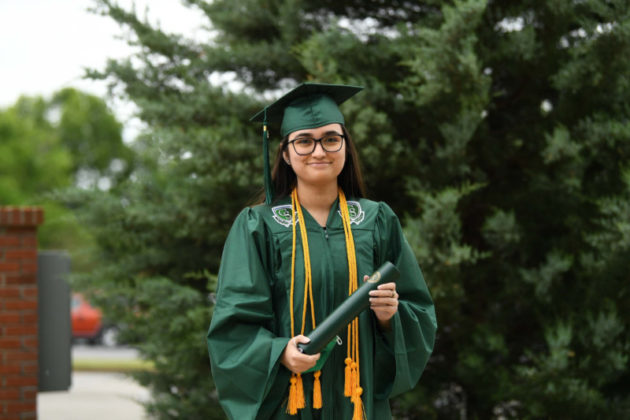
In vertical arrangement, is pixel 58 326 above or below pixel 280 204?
below

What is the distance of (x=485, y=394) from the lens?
4109 mm

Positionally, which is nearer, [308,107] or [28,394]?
[308,107]

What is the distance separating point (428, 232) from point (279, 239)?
1.63 meters

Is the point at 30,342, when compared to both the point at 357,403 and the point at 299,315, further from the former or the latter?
the point at 357,403

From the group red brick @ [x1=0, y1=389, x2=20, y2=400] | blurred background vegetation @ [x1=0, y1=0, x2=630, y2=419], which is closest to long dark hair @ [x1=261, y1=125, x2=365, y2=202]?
blurred background vegetation @ [x1=0, y1=0, x2=630, y2=419]

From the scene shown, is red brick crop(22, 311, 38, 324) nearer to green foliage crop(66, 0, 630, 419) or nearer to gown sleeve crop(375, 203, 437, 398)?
green foliage crop(66, 0, 630, 419)

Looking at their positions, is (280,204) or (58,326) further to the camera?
(58,326)

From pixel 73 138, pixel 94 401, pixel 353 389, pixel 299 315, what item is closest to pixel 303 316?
pixel 299 315

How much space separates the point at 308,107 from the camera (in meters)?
2.36

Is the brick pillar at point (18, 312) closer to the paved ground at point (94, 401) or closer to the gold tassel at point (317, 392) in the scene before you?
the paved ground at point (94, 401)

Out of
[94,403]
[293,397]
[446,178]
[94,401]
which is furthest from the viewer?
[94,401]

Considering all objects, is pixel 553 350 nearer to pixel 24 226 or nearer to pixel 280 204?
pixel 280 204

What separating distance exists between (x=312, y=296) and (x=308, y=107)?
2.16ft

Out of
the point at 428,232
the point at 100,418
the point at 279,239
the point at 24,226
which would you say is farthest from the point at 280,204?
the point at 100,418
